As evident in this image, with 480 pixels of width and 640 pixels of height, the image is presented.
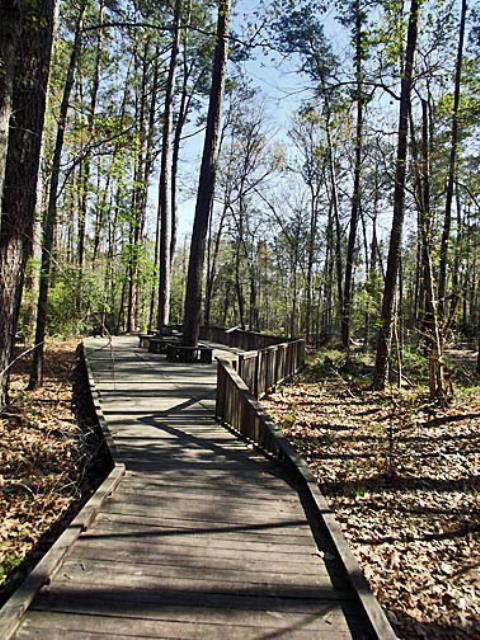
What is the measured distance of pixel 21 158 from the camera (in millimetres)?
5395

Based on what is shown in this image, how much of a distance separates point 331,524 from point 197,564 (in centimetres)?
117

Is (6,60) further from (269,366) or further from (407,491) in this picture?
(269,366)

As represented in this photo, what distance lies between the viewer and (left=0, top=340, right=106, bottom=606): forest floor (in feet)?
12.1

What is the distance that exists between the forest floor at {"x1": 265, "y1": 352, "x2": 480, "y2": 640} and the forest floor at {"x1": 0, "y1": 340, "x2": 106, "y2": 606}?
271 centimetres

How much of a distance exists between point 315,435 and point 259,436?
2.19 metres

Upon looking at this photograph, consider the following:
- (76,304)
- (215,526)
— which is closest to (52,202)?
(76,304)

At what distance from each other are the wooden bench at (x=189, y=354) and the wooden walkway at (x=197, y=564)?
7240mm

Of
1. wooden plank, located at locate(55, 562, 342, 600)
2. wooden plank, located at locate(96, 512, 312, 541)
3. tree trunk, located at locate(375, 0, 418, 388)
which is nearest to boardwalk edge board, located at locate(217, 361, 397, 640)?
wooden plank, located at locate(55, 562, 342, 600)

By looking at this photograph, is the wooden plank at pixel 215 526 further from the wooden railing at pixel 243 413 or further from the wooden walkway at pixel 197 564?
the wooden railing at pixel 243 413

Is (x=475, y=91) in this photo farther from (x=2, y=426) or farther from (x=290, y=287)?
(x=290, y=287)

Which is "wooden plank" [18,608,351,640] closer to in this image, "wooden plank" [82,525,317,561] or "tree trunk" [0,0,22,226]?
"wooden plank" [82,525,317,561]

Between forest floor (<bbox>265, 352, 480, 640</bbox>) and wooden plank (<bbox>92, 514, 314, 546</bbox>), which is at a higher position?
wooden plank (<bbox>92, 514, 314, 546</bbox>)

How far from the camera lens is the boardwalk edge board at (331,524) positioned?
250 centimetres

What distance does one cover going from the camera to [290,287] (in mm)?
39312
